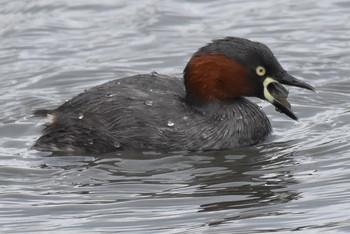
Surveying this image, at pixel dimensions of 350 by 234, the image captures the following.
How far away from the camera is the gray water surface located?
26.7 ft

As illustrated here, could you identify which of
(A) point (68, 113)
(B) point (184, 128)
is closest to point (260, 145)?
(B) point (184, 128)

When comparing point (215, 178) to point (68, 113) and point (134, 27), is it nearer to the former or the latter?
point (68, 113)

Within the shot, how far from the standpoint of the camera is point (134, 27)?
14.1 metres

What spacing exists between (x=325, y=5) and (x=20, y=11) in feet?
13.1

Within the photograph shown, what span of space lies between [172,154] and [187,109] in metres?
0.46

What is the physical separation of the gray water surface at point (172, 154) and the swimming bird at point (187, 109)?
0.13 meters

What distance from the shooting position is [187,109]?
10.0 meters

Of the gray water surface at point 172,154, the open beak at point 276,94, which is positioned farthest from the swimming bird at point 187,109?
the gray water surface at point 172,154

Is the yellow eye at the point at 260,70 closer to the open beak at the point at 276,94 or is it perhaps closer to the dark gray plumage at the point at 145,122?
the open beak at the point at 276,94

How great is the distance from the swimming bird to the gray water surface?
13 centimetres

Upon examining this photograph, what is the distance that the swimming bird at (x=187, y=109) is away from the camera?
32.3 ft

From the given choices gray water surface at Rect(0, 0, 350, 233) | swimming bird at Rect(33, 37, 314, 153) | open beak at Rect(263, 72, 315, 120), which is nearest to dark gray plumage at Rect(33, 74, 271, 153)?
swimming bird at Rect(33, 37, 314, 153)

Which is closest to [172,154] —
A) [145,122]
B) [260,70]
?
[145,122]

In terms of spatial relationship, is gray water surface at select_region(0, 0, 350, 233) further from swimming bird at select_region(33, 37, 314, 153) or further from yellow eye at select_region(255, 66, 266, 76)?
yellow eye at select_region(255, 66, 266, 76)
